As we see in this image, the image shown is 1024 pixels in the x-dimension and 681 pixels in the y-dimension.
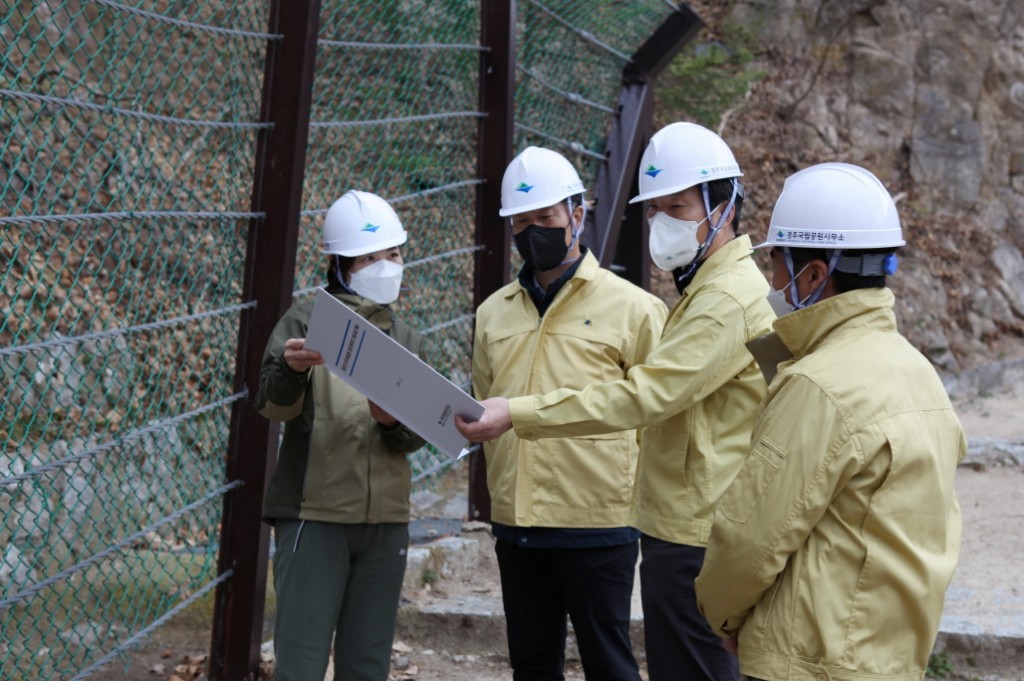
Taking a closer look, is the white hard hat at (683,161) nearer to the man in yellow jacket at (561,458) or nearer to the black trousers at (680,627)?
the man in yellow jacket at (561,458)

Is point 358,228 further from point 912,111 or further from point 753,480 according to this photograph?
point 912,111

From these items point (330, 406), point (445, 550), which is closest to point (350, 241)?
point (330, 406)

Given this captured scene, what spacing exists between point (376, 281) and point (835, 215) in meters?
1.60

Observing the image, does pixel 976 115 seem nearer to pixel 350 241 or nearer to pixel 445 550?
pixel 445 550

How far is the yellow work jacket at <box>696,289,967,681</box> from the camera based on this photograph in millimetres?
2217

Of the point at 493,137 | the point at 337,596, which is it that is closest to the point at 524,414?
the point at 337,596

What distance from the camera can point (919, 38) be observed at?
12836 millimetres

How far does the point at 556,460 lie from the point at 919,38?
1095 centimetres

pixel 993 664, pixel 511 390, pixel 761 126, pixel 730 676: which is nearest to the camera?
pixel 730 676

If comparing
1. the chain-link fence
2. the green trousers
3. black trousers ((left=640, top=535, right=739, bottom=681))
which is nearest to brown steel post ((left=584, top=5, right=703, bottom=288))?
the chain-link fence

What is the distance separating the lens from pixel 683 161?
326 cm

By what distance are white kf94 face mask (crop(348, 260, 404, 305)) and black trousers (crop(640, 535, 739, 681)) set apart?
3.74ft

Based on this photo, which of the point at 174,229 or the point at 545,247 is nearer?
the point at 545,247

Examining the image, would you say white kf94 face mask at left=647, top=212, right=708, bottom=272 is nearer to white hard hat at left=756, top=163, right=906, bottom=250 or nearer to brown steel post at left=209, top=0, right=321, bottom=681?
white hard hat at left=756, top=163, right=906, bottom=250
